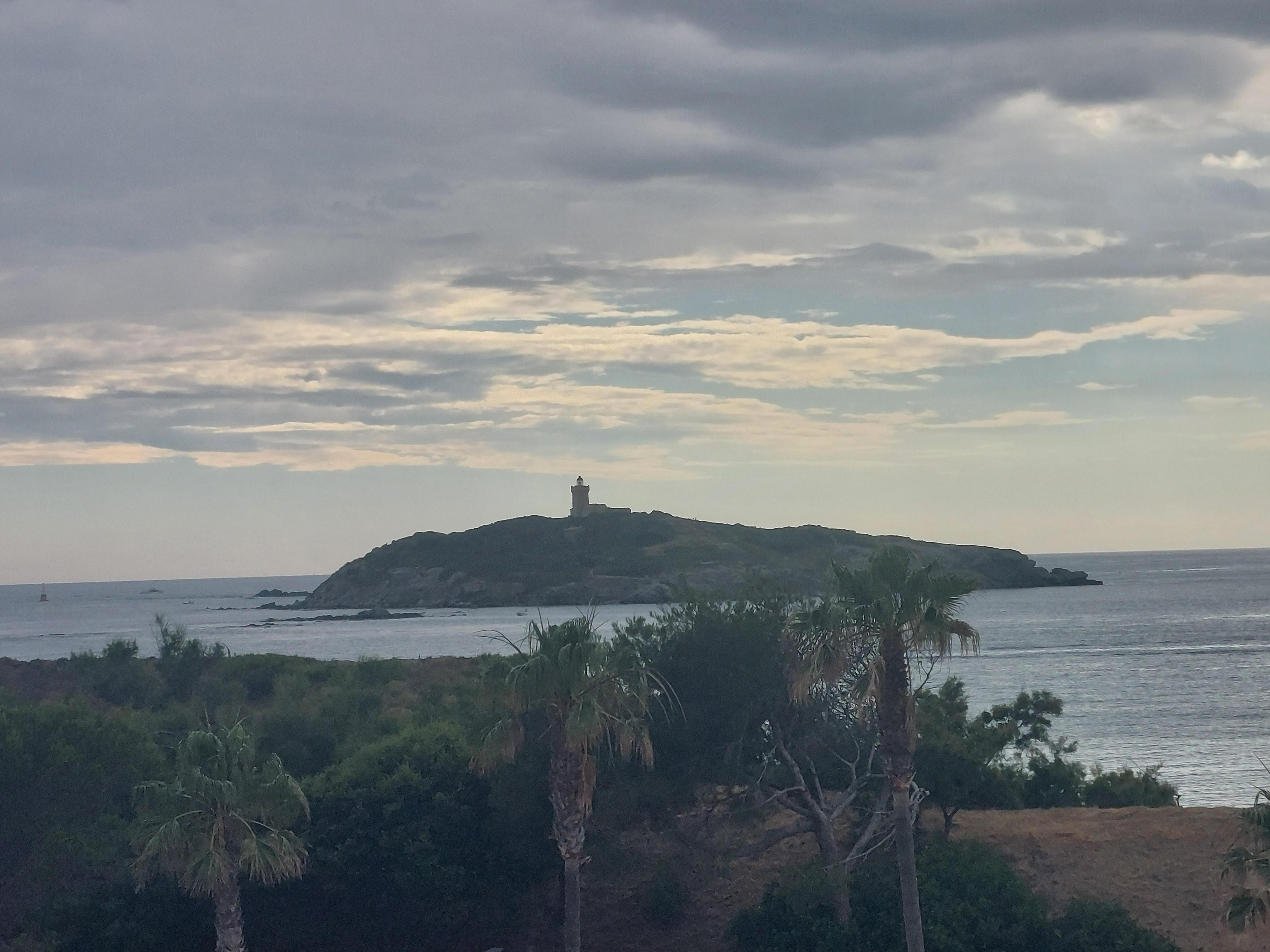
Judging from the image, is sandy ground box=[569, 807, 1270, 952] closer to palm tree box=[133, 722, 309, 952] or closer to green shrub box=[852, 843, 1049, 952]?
green shrub box=[852, 843, 1049, 952]

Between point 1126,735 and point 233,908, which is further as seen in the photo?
point 1126,735

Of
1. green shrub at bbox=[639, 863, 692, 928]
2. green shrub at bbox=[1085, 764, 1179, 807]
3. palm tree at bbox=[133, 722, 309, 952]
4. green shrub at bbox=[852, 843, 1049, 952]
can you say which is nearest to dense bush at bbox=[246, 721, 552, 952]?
green shrub at bbox=[639, 863, 692, 928]

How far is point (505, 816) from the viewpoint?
93.3ft

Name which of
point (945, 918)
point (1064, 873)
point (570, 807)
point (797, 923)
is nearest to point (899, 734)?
point (570, 807)

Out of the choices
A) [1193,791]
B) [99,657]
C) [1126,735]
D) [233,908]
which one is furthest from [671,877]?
[99,657]

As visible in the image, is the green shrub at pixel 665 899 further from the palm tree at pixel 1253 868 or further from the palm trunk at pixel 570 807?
the palm tree at pixel 1253 868

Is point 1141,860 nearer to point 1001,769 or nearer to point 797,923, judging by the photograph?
point 1001,769

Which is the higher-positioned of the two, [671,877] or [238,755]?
[238,755]

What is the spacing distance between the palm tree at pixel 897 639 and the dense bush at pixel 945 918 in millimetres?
4112

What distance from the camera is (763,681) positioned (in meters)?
28.6

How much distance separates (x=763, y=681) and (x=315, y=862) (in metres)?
11.3

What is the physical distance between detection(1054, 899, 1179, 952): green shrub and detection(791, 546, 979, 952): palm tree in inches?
211

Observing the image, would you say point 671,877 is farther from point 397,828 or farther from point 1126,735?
point 1126,735

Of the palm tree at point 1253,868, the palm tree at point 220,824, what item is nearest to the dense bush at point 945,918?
the palm tree at point 1253,868
